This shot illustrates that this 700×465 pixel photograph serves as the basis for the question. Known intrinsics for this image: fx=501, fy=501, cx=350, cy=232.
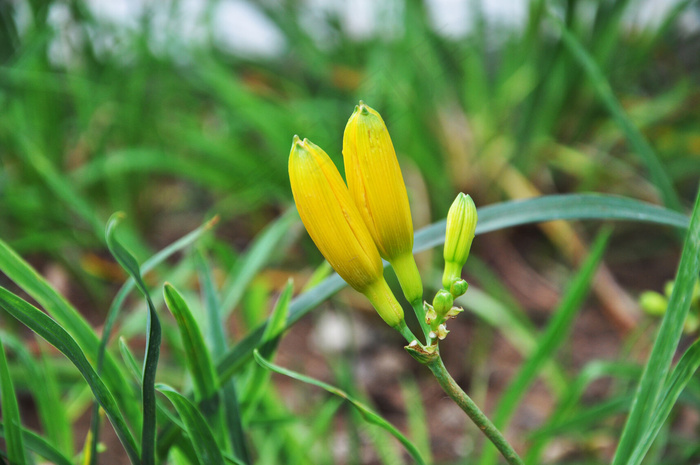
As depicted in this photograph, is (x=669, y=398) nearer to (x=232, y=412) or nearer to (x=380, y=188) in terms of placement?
(x=380, y=188)

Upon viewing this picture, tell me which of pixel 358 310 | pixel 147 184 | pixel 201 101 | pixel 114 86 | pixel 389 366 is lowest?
pixel 389 366

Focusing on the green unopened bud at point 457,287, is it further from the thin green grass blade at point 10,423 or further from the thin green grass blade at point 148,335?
the thin green grass blade at point 10,423

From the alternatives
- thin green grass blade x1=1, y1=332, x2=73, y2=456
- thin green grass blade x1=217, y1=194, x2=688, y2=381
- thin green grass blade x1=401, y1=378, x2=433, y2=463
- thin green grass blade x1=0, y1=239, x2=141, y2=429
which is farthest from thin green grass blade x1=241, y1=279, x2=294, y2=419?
thin green grass blade x1=401, y1=378, x2=433, y2=463

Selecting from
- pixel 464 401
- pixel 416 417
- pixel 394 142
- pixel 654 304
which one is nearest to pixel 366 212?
pixel 464 401

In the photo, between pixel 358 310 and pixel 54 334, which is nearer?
pixel 54 334

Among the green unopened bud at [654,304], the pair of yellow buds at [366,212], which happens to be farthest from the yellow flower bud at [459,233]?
the green unopened bud at [654,304]

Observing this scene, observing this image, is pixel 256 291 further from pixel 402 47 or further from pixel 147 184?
pixel 402 47

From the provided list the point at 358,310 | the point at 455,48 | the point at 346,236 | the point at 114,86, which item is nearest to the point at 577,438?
the point at 358,310
